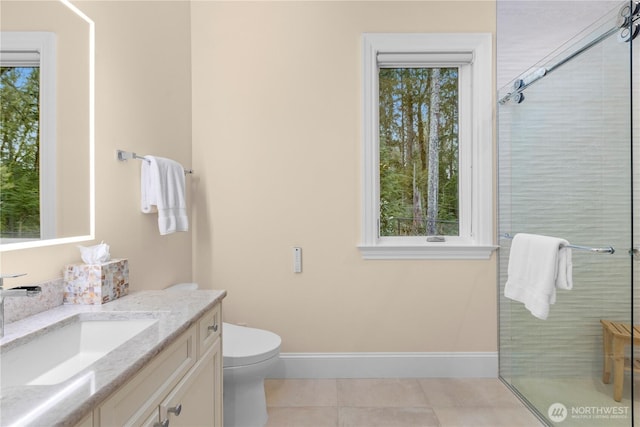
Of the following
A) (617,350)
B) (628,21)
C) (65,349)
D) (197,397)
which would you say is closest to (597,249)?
(617,350)

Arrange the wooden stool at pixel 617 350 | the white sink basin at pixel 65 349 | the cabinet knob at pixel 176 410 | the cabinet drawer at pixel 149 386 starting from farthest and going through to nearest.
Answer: the wooden stool at pixel 617 350 → the cabinet knob at pixel 176 410 → the white sink basin at pixel 65 349 → the cabinet drawer at pixel 149 386

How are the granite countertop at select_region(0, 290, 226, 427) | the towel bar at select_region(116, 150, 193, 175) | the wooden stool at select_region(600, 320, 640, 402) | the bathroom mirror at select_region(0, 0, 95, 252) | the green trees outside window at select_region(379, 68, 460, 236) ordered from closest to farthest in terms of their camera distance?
the granite countertop at select_region(0, 290, 226, 427) < the bathroom mirror at select_region(0, 0, 95, 252) < the wooden stool at select_region(600, 320, 640, 402) < the towel bar at select_region(116, 150, 193, 175) < the green trees outside window at select_region(379, 68, 460, 236)

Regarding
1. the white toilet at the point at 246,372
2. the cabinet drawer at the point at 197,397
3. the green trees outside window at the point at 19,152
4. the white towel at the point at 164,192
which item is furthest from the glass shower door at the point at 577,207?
the green trees outside window at the point at 19,152

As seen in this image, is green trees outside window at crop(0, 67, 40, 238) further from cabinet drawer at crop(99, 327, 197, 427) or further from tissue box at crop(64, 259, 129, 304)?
cabinet drawer at crop(99, 327, 197, 427)

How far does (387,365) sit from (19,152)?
7.27 feet

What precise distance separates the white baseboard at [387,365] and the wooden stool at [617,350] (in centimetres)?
93

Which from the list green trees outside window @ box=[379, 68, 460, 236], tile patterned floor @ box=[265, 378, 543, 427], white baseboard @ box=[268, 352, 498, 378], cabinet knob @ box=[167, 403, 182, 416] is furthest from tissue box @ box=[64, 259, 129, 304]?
green trees outside window @ box=[379, 68, 460, 236]

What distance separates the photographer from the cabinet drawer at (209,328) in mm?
1269

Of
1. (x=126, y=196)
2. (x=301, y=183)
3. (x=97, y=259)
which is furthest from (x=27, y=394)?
(x=301, y=183)

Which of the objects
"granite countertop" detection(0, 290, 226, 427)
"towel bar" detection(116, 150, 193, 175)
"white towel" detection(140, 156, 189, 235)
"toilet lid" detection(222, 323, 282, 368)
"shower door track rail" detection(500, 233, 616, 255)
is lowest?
"toilet lid" detection(222, 323, 282, 368)

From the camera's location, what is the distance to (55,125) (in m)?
1.26

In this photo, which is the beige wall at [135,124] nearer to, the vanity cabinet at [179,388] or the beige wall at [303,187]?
the beige wall at [303,187]

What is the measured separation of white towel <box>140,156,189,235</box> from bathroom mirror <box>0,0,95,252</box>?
0.32 metres

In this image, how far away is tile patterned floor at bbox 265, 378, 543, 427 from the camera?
1.91 metres
